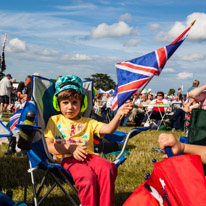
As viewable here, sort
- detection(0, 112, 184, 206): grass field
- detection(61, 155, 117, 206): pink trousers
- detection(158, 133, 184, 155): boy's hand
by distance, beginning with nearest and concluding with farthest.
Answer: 1. detection(158, 133, 184, 155): boy's hand
2. detection(61, 155, 117, 206): pink trousers
3. detection(0, 112, 184, 206): grass field

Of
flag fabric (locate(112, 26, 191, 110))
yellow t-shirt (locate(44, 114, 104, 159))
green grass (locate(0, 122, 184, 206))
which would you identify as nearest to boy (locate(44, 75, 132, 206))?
yellow t-shirt (locate(44, 114, 104, 159))

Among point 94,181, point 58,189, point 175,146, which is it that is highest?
point 175,146

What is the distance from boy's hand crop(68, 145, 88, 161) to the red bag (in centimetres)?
106

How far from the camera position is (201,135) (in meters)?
→ 2.56

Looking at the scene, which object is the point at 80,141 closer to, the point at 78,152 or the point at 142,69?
the point at 78,152

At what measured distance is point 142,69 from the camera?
9.00ft

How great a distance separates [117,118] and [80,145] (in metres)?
0.44

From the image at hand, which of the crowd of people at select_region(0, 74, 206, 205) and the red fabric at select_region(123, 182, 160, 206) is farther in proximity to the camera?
the crowd of people at select_region(0, 74, 206, 205)

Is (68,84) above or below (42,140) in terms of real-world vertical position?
above

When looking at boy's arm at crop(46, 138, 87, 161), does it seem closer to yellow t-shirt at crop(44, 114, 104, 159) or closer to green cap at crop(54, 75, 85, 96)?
yellow t-shirt at crop(44, 114, 104, 159)

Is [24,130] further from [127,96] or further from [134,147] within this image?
[134,147]

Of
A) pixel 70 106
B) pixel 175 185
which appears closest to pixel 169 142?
pixel 175 185

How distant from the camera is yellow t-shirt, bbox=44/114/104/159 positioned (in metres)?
2.74

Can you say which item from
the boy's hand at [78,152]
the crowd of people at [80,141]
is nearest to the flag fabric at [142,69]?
the crowd of people at [80,141]
